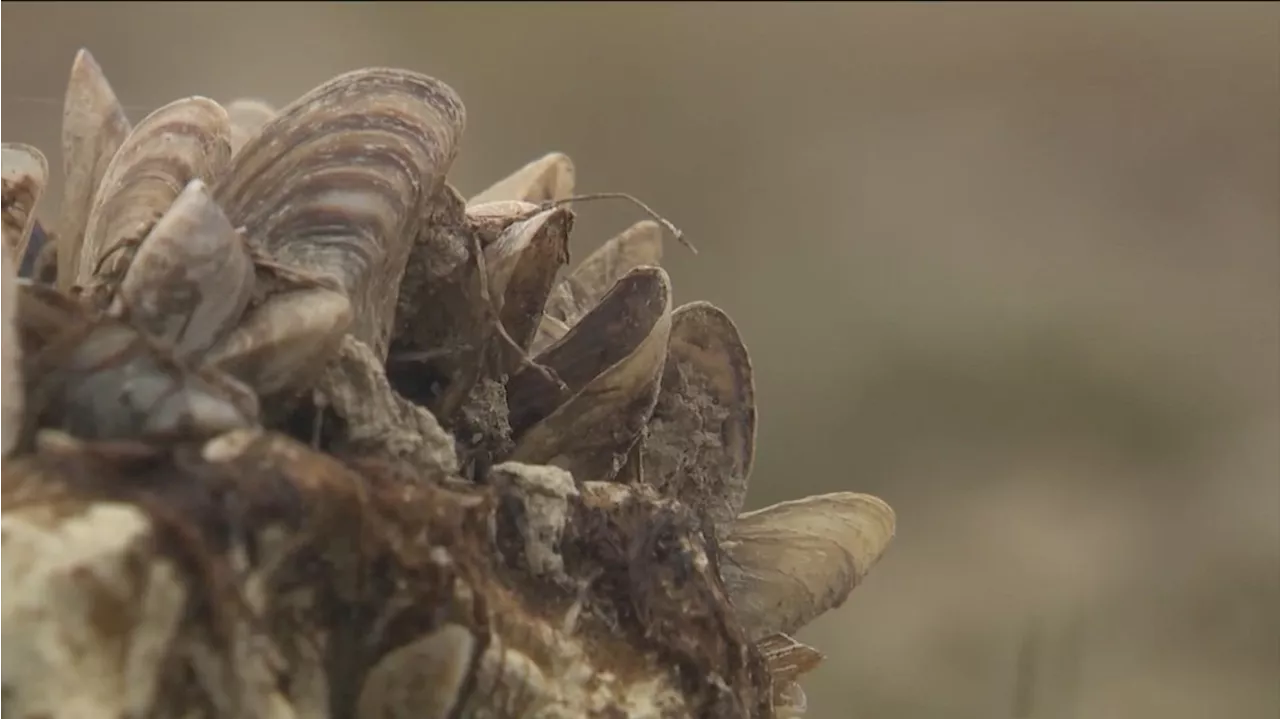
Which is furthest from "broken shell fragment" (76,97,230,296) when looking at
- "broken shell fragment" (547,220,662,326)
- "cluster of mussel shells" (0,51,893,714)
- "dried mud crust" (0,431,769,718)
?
"broken shell fragment" (547,220,662,326)

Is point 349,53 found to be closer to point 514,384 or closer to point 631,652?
point 514,384

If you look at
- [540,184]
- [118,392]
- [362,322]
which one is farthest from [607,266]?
[118,392]

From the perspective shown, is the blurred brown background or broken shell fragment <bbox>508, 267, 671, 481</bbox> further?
the blurred brown background

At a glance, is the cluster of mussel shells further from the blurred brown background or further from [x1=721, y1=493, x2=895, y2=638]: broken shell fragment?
the blurred brown background

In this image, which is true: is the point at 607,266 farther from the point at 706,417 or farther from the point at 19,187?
the point at 19,187

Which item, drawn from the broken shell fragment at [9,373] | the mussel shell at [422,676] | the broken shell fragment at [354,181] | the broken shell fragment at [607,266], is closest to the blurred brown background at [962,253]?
the broken shell fragment at [607,266]

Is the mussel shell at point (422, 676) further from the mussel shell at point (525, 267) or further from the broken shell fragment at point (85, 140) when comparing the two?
the broken shell fragment at point (85, 140)

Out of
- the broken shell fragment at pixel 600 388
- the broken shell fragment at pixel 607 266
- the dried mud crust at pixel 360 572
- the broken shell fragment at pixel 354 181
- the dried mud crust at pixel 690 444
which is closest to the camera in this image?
the dried mud crust at pixel 360 572
